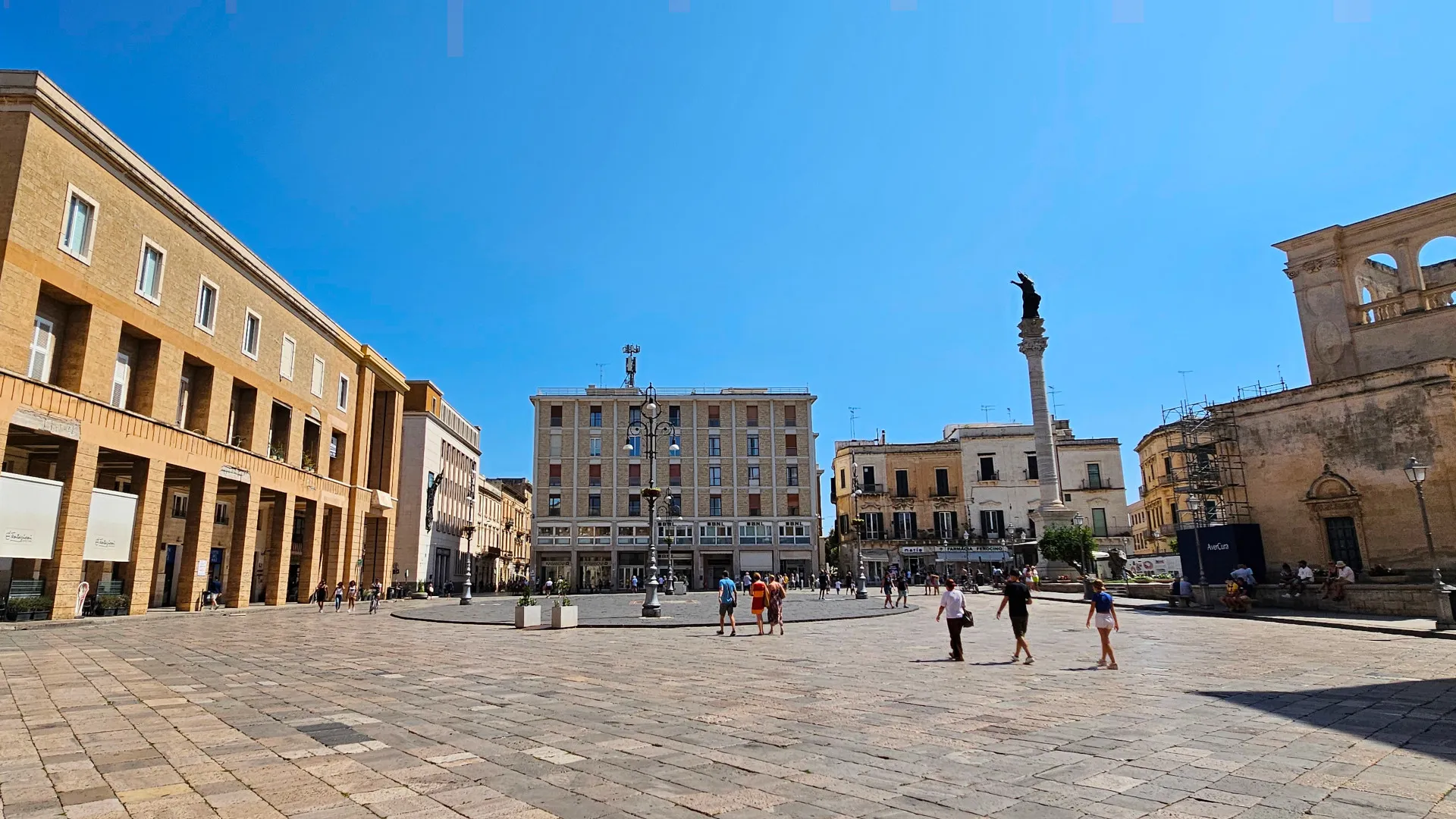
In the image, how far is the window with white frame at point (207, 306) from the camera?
89.9 feet

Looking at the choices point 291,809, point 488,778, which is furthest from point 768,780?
point 291,809

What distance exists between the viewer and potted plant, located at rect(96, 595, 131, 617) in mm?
23297

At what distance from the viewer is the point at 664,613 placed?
26016 mm

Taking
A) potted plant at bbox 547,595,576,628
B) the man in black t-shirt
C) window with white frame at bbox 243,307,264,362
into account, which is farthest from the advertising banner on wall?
window with white frame at bbox 243,307,264,362

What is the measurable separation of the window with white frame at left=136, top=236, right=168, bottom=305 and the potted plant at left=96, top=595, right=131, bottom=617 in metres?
9.13

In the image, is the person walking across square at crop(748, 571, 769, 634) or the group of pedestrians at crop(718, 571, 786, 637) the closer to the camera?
the person walking across square at crop(748, 571, 769, 634)

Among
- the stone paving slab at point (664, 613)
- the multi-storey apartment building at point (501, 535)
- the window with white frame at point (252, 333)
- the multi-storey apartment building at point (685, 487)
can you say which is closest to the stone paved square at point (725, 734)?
the stone paving slab at point (664, 613)

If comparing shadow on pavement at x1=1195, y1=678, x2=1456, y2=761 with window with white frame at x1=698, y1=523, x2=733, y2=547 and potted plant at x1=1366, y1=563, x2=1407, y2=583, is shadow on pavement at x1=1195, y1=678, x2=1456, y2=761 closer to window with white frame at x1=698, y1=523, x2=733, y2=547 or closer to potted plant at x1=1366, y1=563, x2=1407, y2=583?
potted plant at x1=1366, y1=563, x2=1407, y2=583

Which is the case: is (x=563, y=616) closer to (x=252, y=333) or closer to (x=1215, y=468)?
(x=252, y=333)

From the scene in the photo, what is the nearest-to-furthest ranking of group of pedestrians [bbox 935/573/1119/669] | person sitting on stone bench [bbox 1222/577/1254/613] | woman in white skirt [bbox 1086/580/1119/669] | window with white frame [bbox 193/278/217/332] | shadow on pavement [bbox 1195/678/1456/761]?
shadow on pavement [bbox 1195/678/1456/761]
woman in white skirt [bbox 1086/580/1119/669]
group of pedestrians [bbox 935/573/1119/669]
person sitting on stone bench [bbox 1222/577/1254/613]
window with white frame [bbox 193/278/217/332]

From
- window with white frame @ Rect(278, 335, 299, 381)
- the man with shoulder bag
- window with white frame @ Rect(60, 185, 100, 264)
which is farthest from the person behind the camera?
window with white frame @ Rect(278, 335, 299, 381)

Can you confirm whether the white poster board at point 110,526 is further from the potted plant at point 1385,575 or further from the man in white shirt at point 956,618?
the potted plant at point 1385,575

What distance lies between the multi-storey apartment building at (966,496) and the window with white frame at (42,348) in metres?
45.4

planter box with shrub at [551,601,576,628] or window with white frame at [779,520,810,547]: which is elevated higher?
window with white frame at [779,520,810,547]
